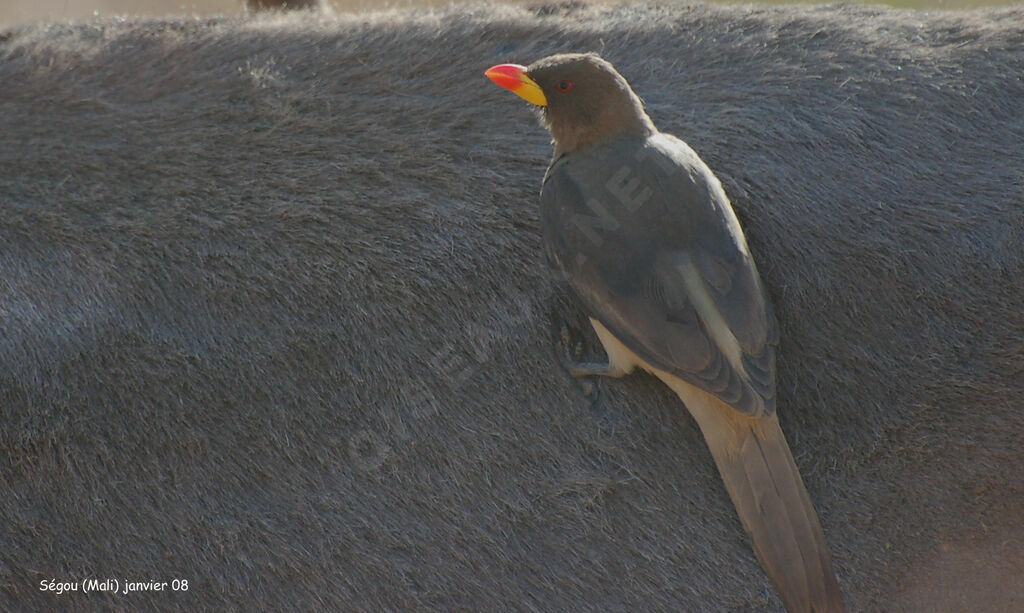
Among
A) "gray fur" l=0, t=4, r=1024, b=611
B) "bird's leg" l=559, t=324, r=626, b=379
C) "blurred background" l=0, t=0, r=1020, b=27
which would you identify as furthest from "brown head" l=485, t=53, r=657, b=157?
"blurred background" l=0, t=0, r=1020, b=27

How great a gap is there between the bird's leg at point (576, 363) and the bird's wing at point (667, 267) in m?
0.15

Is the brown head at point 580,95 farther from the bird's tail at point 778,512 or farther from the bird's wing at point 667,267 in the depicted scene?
the bird's tail at point 778,512

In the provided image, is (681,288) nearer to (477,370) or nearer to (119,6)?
(477,370)

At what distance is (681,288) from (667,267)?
0.13 feet

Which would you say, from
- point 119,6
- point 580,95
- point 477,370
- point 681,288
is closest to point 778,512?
point 681,288

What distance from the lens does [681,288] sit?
1.39 meters

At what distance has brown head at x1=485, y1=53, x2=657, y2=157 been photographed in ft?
4.84

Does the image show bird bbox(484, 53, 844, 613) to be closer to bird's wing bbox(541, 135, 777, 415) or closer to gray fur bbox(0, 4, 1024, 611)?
bird's wing bbox(541, 135, 777, 415)

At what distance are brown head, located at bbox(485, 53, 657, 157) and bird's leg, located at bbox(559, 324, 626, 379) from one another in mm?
328

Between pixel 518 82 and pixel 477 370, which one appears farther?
pixel 477 370

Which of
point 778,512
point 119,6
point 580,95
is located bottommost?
point 778,512

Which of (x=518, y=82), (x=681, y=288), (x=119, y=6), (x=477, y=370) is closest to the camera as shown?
(x=681, y=288)

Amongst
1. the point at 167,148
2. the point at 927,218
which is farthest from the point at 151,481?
the point at 927,218

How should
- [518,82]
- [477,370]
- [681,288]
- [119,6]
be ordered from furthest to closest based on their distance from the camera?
[119,6]
[477,370]
[518,82]
[681,288]
